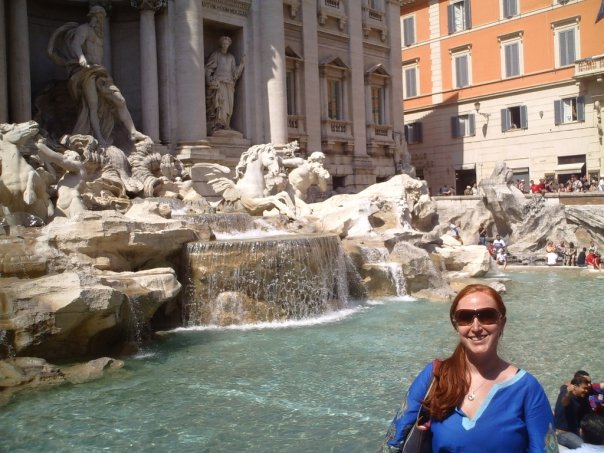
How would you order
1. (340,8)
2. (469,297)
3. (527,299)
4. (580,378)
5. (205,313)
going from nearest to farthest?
(469,297), (580,378), (205,313), (527,299), (340,8)

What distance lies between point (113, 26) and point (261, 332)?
1063cm

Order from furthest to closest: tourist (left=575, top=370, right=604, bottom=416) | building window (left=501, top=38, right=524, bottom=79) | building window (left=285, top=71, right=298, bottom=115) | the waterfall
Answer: building window (left=501, top=38, right=524, bottom=79) → building window (left=285, top=71, right=298, bottom=115) → the waterfall → tourist (left=575, top=370, right=604, bottom=416)

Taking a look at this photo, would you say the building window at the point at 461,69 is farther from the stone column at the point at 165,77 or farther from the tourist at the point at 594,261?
the stone column at the point at 165,77

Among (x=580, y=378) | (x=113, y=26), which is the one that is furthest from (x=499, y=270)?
(x=580, y=378)

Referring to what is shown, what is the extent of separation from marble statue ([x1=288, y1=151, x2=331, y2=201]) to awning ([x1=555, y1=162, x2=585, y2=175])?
13.3m

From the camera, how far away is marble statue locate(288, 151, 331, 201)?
14914 mm

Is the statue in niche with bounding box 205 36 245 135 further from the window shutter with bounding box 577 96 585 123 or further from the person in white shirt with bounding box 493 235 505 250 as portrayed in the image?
the window shutter with bounding box 577 96 585 123

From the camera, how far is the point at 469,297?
2.07 meters

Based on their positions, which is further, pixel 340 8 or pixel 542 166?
pixel 542 166

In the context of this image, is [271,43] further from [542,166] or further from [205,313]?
[542,166]

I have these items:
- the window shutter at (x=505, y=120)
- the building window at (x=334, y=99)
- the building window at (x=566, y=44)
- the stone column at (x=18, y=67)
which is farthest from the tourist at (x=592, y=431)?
the window shutter at (x=505, y=120)

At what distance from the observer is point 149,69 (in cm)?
1609

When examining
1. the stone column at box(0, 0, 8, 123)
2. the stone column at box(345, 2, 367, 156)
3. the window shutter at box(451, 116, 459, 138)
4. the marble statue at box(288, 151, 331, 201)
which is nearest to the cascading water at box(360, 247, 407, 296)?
the marble statue at box(288, 151, 331, 201)

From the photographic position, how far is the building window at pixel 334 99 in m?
22.2
